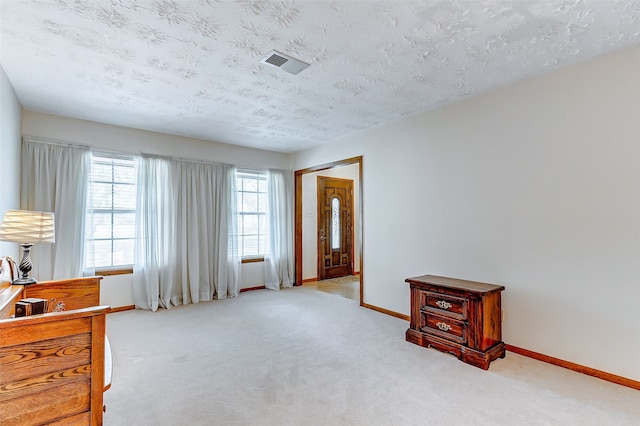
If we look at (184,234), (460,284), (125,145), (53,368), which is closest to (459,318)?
(460,284)

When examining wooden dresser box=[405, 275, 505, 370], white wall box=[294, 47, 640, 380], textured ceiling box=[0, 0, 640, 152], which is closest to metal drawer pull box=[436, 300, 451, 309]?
wooden dresser box=[405, 275, 505, 370]

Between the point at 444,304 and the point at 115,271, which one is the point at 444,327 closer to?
the point at 444,304

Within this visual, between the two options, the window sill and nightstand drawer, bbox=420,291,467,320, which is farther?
the window sill

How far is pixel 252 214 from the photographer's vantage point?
18.9ft

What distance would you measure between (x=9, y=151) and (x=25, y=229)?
1.24 m

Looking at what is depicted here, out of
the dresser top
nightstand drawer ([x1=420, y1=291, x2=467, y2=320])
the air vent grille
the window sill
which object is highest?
the air vent grille

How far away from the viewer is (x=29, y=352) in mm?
1486

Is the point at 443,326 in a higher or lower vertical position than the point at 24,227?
lower

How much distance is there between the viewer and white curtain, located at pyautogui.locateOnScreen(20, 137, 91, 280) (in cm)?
379

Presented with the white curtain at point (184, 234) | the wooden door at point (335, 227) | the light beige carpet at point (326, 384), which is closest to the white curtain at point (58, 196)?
the white curtain at point (184, 234)

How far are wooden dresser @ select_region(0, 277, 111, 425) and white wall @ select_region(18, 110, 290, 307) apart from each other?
3.01 metres

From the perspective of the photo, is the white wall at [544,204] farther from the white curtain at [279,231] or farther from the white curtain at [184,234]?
the white curtain at [184,234]

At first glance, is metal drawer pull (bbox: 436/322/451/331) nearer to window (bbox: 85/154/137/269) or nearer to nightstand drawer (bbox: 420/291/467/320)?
nightstand drawer (bbox: 420/291/467/320)

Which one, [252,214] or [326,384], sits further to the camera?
[252,214]
